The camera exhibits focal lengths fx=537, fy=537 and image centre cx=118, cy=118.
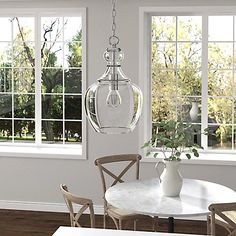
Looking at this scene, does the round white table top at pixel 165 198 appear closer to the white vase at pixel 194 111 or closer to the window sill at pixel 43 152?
the white vase at pixel 194 111

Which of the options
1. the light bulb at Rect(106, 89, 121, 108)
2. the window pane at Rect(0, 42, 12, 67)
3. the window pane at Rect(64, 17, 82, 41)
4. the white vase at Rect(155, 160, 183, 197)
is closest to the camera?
the light bulb at Rect(106, 89, 121, 108)

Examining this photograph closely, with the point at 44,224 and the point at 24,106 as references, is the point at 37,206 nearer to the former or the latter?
the point at 44,224

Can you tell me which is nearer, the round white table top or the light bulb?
the light bulb

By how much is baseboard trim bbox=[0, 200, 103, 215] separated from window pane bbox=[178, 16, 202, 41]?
6.92ft

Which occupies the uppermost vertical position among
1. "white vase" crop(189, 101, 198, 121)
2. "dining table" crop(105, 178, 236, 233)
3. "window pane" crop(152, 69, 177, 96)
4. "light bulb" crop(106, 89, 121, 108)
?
"window pane" crop(152, 69, 177, 96)

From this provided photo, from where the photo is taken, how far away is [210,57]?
5.87 m

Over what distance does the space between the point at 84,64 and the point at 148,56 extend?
72 cm

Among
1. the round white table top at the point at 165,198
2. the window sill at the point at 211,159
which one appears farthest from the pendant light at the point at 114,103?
the window sill at the point at 211,159

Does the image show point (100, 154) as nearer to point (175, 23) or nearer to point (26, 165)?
point (26, 165)

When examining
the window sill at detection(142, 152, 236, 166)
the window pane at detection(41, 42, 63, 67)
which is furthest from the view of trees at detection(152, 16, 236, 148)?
the window pane at detection(41, 42, 63, 67)

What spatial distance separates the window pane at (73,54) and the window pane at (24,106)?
59cm

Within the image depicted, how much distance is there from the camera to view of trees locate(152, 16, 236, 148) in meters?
5.86

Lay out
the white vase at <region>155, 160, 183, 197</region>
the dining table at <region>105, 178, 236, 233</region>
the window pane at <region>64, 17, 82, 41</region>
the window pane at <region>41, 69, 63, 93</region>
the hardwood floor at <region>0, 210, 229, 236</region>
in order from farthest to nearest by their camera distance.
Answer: the window pane at <region>41, 69, 63, 93</region> < the window pane at <region>64, 17, 82, 41</region> < the hardwood floor at <region>0, 210, 229, 236</region> < the white vase at <region>155, 160, 183, 197</region> < the dining table at <region>105, 178, 236, 233</region>

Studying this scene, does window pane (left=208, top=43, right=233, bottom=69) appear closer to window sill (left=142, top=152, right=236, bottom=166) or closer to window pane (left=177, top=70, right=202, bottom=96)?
window pane (left=177, top=70, right=202, bottom=96)
